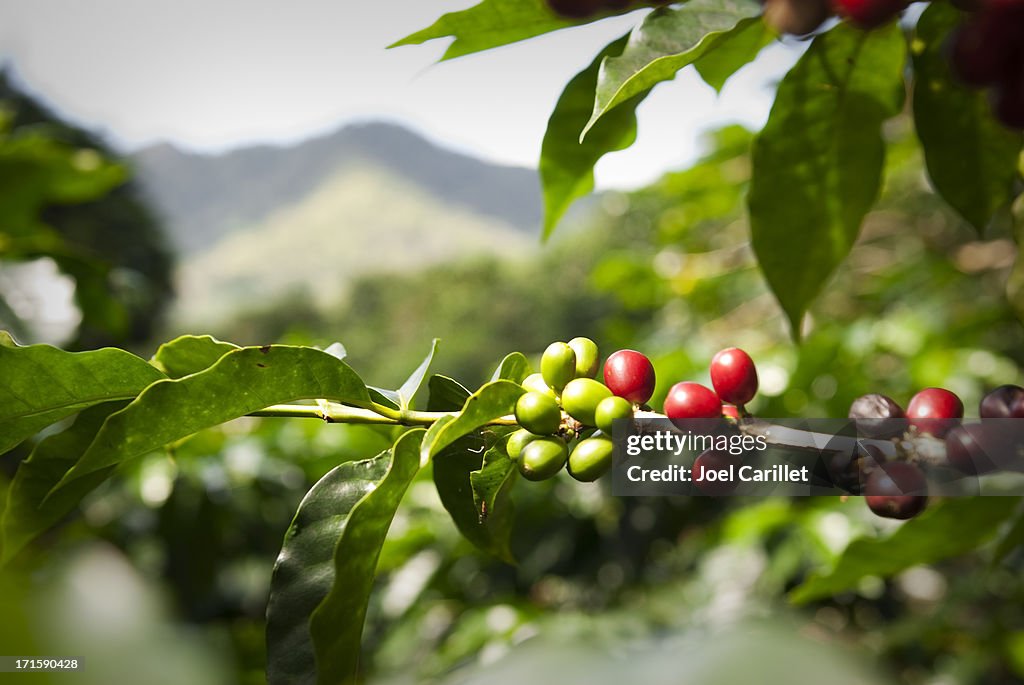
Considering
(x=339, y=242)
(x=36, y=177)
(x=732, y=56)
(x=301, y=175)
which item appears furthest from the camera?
(x=301, y=175)

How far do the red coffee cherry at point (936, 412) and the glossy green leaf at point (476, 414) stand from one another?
9.1 inches

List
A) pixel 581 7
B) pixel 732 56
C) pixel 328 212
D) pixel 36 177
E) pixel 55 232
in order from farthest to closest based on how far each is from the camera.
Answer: pixel 328 212, pixel 55 232, pixel 36 177, pixel 732 56, pixel 581 7

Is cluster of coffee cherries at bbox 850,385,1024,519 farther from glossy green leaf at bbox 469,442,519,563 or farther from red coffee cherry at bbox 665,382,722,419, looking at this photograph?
glossy green leaf at bbox 469,442,519,563

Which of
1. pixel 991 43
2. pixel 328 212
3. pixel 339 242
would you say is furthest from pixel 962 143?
pixel 328 212

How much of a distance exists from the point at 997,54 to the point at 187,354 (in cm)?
41

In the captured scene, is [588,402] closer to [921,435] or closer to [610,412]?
[610,412]

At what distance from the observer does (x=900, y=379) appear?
1.89 metres

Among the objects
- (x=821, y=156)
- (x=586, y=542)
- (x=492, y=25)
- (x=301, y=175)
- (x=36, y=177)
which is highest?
(x=492, y=25)

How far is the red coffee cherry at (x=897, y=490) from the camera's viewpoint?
42 centimetres

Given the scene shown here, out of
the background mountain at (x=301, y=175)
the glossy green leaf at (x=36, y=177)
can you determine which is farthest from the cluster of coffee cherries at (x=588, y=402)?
the background mountain at (x=301, y=175)

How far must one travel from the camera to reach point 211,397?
0.39 metres

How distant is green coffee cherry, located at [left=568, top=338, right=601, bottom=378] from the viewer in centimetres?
44

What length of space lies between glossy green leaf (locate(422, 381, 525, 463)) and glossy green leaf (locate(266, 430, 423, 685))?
0.02m

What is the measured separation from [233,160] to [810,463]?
161ft
